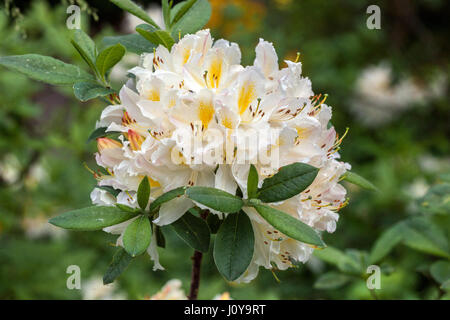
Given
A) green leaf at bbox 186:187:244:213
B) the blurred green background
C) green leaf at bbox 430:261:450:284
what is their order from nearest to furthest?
green leaf at bbox 186:187:244:213, green leaf at bbox 430:261:450:284, the blurred green background

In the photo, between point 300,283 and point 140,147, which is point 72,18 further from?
point 300,283

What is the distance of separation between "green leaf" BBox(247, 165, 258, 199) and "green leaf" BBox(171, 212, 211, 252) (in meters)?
0.10

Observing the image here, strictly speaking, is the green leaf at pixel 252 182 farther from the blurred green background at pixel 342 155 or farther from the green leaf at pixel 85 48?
the blurred green background at pixel 342 155

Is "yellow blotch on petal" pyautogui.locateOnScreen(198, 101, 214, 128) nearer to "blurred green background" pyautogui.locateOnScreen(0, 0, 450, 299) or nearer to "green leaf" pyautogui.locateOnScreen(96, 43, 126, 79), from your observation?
"green leaf" pyautogui.locateOnScreen(96, 43, 126, 79)

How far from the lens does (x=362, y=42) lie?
2.72 metres

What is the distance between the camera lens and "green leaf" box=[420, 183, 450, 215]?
3.28ft

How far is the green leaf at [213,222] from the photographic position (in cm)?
76

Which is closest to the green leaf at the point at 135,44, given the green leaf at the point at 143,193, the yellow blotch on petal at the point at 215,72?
the yellow blotch on petal at the point at 215,72

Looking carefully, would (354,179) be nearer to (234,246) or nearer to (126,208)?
(234,246)

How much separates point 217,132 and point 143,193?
130mm

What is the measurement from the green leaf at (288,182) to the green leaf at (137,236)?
0.16 meters

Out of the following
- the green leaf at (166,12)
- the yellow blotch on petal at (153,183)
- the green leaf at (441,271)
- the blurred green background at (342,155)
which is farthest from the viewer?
the blurred green background at (342,155)

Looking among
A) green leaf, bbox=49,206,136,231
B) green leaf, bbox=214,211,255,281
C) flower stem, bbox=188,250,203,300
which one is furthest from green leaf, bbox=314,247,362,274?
green leaf, bbox=49,206,136,231
